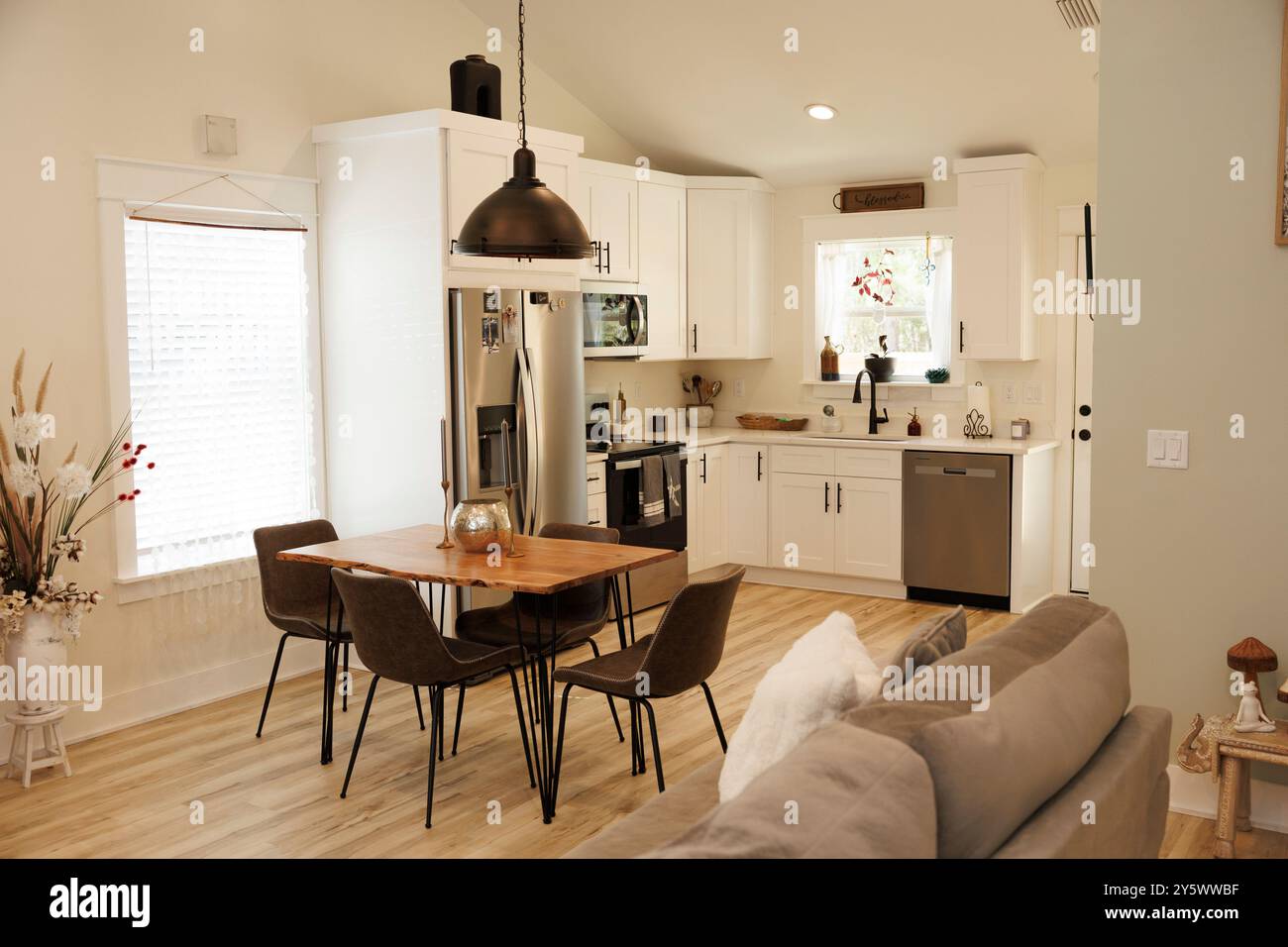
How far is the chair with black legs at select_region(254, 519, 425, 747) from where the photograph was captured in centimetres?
427

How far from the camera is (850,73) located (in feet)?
19.6

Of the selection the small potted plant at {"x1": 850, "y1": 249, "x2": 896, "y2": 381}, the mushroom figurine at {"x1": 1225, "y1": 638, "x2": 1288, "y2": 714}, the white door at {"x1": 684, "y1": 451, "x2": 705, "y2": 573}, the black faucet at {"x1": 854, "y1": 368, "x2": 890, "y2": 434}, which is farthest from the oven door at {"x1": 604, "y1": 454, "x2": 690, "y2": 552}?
the mushroom figurine at {"x1": 1225, "y1": 638, "x2": 1288, "y2": 714}

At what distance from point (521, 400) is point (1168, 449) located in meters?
2.77

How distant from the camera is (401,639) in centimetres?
357

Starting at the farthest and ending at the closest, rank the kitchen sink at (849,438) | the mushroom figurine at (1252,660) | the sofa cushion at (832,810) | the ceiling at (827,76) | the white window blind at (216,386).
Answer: the kitchen sink at (849,438), the ceiling at (827,76), the white window blind at (216,386), the mushroom figurine at (1252,660), the sofa cushion at (832,810)

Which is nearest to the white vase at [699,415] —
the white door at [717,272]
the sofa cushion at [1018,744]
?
the white door at [717,272]

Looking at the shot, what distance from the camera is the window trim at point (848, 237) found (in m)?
6.93

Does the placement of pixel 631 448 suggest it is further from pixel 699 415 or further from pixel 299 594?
pixel 299 594

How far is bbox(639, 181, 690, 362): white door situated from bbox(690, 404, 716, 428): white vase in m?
0.55

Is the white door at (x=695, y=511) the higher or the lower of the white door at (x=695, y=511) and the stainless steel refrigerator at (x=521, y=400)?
the lower

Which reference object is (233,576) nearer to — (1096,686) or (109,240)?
(109,240)

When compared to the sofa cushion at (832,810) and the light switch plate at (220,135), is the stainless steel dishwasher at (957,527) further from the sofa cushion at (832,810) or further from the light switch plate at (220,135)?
the sofa cushion at (832,810)
